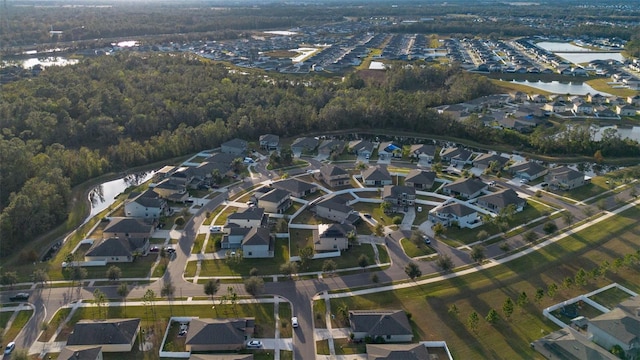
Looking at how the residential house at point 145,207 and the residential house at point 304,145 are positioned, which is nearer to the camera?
the residential house at point 145,207

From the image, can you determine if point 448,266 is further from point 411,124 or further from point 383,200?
point 411,124

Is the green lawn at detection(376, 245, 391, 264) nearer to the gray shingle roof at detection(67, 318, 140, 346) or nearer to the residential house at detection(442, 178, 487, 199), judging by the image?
the residential house at detection(442, 178, 487, 199)

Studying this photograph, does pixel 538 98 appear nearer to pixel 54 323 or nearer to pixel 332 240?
pixel 332 240

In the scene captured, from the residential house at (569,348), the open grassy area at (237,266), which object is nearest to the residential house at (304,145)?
the open grassy area at (237,266)

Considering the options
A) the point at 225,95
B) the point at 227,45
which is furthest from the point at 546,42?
the point at 225,95

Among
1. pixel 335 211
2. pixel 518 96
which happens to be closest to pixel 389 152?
pixel 335 211

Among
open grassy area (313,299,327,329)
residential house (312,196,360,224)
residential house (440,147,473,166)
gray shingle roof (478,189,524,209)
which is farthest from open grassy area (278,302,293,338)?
residential house (440,147,473,166)

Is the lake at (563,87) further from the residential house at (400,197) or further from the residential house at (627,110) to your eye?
the residential house at (400,197)
